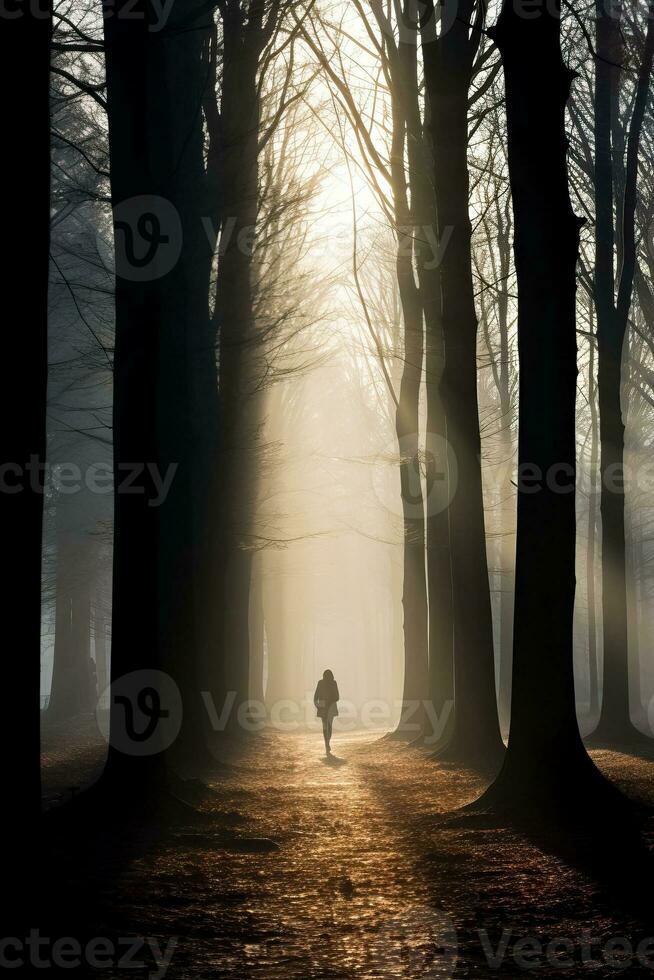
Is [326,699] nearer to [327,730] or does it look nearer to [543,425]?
[327,730]

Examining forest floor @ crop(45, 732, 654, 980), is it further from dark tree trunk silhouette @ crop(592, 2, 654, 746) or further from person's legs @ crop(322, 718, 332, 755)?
person's legs @ crop(322, 718, 332, 755)

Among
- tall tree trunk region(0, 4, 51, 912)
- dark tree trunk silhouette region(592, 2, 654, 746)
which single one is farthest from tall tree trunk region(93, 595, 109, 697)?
tall tree trunk region(0, 4, 51, 912)

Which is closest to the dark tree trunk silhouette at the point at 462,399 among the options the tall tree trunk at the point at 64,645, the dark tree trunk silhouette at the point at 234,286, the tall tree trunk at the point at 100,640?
the dark tree trunk silhouette at the point at 234,286

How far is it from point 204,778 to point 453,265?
276 inches

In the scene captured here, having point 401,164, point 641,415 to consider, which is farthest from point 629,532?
point 401,164

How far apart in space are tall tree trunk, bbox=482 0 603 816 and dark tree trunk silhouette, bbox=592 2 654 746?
7.69 meters

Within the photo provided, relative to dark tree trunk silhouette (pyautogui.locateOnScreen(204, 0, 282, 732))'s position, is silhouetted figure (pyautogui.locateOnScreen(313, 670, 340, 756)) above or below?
below

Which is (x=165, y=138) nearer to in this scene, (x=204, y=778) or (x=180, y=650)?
(x=180, y=650)

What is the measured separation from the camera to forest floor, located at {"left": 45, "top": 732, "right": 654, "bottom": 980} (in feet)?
13.4

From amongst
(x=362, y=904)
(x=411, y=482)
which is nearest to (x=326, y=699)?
(x=411, y=482)

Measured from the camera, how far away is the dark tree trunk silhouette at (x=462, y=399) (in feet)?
38.6

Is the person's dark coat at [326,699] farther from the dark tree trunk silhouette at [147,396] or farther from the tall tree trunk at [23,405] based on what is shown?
the tall tree trunk at [23,405]

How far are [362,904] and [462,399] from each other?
7921 mm

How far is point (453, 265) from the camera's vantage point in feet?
40.1
